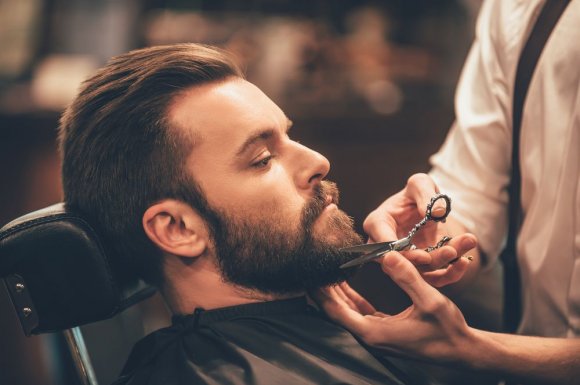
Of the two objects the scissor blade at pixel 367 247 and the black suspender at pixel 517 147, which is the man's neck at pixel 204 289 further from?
the black suspender at pixel 517 147

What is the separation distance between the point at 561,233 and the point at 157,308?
2.94 meters

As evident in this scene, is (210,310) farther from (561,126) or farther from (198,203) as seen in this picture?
(561,126)

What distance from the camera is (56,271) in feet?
4.92

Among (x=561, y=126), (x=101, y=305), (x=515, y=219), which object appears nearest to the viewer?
(x=101, y=305)

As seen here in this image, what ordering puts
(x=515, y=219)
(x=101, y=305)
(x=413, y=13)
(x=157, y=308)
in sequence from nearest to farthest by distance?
(x=101, y=305)
(x=515, y=219)
(x=157, y=308)
(x=413, y=13)

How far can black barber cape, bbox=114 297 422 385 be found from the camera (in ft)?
4.95

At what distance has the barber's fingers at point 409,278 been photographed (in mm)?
1410

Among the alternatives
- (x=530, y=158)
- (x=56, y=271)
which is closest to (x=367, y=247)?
(x=530, y=158)

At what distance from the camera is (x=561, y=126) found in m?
1.71

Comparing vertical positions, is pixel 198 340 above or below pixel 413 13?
below

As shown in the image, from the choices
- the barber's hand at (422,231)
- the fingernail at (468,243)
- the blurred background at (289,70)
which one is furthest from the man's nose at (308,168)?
the blurred background at (289,70)

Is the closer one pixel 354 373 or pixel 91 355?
pixel 354 373

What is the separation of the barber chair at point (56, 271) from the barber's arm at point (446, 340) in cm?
53

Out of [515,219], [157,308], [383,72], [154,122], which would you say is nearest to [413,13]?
[383,72]
